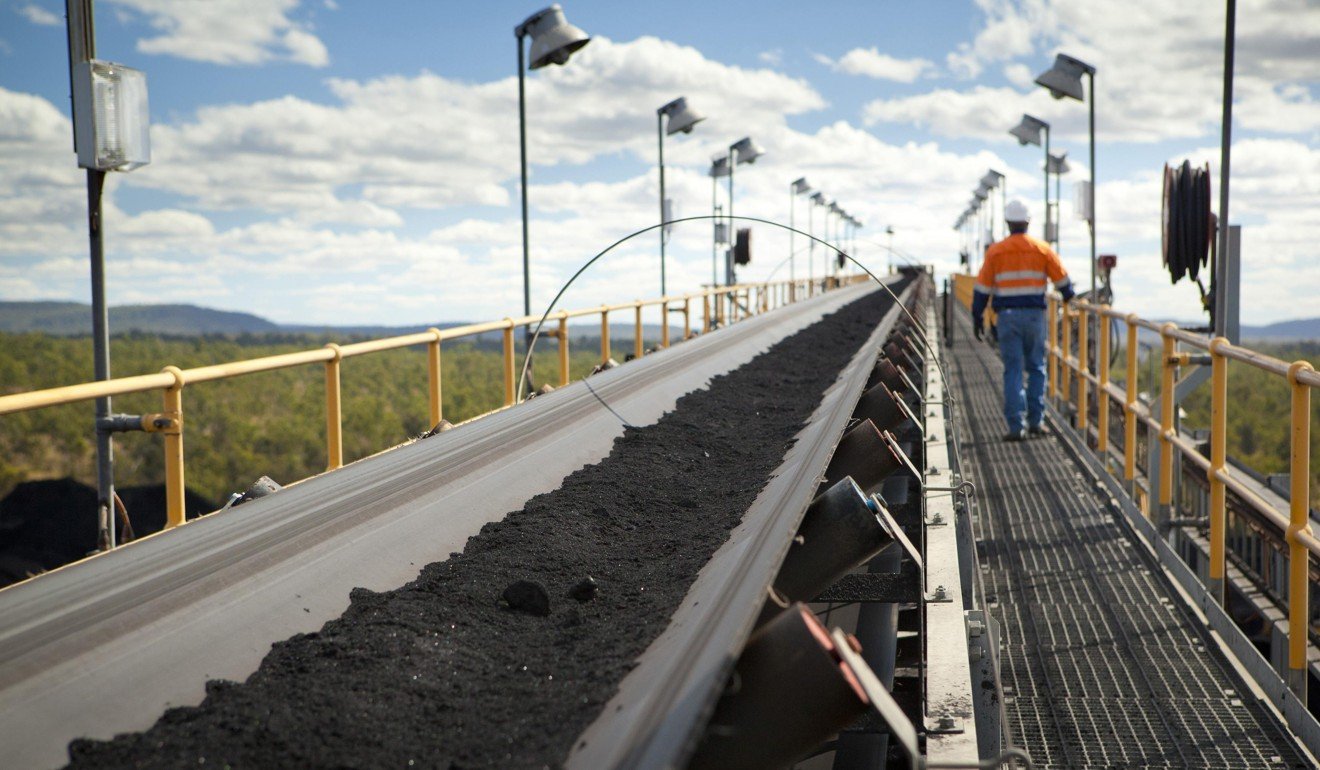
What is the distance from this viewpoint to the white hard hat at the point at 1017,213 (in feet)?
34.5

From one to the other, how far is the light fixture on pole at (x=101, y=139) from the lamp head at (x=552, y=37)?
5.27m

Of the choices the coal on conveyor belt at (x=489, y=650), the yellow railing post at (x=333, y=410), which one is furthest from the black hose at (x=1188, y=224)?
the yellow railing post at (x=333, y=410)

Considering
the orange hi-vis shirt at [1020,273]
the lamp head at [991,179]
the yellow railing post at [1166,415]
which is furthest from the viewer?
the lamp head at [991,179]

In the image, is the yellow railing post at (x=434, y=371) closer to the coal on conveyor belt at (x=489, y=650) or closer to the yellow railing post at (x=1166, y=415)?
the coal on conveyor belt at (x=489, y=650)

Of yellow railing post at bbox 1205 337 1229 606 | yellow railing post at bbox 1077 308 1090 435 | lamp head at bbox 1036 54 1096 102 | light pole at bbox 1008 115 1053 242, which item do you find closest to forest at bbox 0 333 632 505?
light pole at bbox 1008 115 1053 242

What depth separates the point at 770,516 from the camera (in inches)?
133

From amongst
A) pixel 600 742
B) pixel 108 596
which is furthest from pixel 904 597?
pixel 108 596

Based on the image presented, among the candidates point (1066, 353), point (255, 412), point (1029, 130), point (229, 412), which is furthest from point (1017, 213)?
point (255, 412)

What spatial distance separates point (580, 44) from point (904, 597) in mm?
8986

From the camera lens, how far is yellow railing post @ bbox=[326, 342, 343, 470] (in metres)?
5.86

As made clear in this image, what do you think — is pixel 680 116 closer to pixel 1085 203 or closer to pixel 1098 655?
pixel 1085 203

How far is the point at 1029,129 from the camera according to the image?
22.0 metres

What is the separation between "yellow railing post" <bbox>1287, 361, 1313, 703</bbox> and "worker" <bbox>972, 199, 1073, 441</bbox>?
6051mm

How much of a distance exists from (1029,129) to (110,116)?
744 inches
